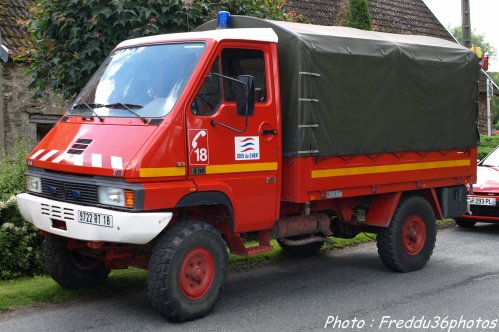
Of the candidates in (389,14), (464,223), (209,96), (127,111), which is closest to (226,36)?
(209,96)

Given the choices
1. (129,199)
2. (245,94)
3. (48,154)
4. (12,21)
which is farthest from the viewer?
(12,21)

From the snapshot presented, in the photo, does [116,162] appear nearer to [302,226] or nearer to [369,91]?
[302,226]

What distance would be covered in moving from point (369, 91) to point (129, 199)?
133 inches

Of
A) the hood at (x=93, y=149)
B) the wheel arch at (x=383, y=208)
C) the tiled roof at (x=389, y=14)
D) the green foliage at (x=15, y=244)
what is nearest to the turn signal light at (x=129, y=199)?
the hood at (x=93, y=149)

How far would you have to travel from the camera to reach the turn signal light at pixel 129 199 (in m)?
5.72

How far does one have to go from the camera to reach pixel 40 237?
302 inches

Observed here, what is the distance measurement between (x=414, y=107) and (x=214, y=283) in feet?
11.8

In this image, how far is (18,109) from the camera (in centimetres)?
1348

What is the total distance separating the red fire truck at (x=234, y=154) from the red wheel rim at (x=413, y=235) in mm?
18

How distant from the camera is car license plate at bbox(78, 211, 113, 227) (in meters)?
5.73

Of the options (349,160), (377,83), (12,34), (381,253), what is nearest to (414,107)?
(377,83)

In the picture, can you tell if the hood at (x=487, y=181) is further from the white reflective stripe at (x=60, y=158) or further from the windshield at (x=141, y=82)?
the white reflective stripe at (x=60, y=158)

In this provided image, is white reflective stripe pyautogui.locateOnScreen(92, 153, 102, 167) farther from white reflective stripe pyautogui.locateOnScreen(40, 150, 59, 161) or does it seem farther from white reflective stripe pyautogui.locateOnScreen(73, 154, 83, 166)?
white reflective stripe pyautogui.locateOnScreen(40, 150, 59, 161)

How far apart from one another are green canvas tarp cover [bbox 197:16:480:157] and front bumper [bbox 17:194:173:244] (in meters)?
1.89
